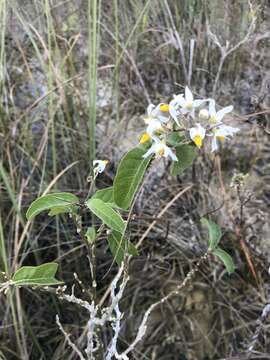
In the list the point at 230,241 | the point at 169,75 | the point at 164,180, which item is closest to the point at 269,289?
the point at 230,241

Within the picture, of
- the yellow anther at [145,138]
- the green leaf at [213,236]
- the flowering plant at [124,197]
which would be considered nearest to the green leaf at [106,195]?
the flowering plant at [124,197]

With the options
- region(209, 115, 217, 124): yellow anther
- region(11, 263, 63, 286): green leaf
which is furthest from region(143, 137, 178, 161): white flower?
region(11, 263, 63, 286): green leaf

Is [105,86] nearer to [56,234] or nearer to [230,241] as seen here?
[56,234]

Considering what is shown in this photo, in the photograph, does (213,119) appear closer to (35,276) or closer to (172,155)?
(172,155)

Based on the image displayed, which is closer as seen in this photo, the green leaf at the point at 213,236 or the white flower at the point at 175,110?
the white flower at the point at 175,110

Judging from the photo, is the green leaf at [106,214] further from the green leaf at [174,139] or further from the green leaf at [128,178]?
the green leaf at [174,139]

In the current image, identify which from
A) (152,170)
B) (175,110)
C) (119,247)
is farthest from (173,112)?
(152,170)

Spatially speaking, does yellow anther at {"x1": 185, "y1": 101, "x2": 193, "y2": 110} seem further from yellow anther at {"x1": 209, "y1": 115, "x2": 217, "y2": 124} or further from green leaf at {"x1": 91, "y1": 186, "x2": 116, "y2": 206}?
green leaf at {"x1": 91, "y1": 186, "x2": 116, "y2": 206}
